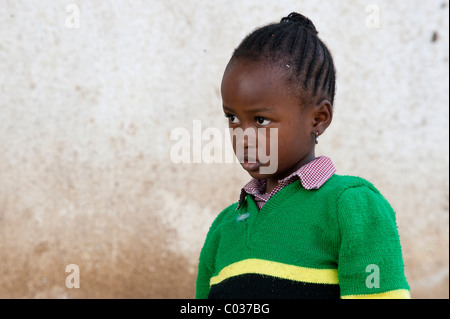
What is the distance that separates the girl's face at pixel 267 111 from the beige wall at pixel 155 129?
5.90 feet

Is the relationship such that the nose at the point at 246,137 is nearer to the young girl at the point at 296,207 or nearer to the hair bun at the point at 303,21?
the young girl at the point at 296,207

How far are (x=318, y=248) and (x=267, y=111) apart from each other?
0.35 m

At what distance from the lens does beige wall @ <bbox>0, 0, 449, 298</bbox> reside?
127 inches

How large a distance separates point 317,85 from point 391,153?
1981 mm

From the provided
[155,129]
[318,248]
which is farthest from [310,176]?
[155,129]

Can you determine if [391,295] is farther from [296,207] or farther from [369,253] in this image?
[296,207]

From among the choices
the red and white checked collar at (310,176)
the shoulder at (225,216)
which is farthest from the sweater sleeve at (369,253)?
the shoulder at (225,216)

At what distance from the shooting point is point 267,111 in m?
1.50

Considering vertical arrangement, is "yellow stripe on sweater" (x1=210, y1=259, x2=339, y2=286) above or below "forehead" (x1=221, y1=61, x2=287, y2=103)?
below

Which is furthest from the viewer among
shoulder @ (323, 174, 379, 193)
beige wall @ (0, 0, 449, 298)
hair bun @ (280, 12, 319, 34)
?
beige wall @ (0, 0, 449, 298)

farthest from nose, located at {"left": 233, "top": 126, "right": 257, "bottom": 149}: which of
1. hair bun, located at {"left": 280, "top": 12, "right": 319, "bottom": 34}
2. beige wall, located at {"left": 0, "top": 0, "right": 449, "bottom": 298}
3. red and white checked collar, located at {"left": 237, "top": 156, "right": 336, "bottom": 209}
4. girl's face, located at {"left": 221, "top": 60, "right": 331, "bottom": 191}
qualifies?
beige wall, located at {"left": 0, "top": 0, "right": 449, "bottom": 298}

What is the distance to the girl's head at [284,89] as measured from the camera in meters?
1.51

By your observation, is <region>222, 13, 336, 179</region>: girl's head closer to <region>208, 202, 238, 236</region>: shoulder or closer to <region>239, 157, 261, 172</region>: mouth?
<region>239, 157, 261, 172</region>: mouth
